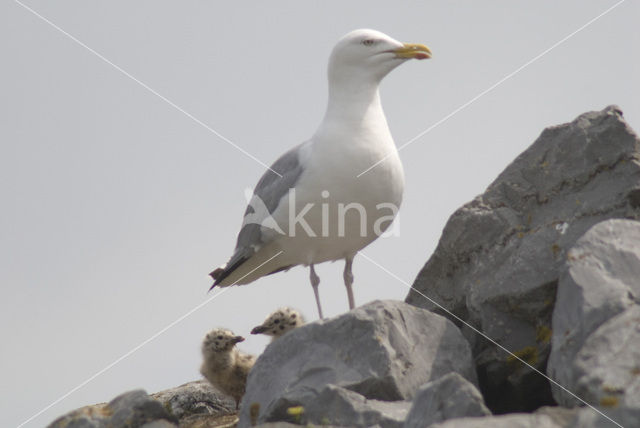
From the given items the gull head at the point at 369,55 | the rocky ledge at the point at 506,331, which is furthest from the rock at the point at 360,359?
the gull head at the point at 369,55

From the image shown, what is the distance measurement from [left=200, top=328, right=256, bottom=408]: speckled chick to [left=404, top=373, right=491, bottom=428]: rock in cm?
463

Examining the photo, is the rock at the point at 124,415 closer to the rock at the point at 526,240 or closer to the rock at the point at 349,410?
the rock at the point at 349,410

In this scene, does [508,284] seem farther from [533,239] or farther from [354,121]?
[354,121]

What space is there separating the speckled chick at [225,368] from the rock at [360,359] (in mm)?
2933

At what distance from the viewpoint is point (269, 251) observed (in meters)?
10.2

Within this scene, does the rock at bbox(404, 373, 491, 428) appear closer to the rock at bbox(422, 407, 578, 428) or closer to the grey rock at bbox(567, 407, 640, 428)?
the rock at bbox(422, 407, 578, 428)

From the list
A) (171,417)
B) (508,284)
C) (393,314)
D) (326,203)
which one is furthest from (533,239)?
(171,417)

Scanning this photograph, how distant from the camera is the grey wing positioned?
31.6 feet

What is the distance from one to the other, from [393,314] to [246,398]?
1.29 metres

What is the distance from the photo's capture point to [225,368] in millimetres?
10047

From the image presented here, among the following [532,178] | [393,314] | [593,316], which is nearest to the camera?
[593,316]

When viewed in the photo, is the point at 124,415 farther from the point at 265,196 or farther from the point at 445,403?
the point at 265,196

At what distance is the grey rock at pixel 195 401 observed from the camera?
9.86 m

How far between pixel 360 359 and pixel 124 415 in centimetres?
174
